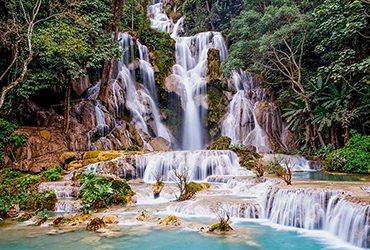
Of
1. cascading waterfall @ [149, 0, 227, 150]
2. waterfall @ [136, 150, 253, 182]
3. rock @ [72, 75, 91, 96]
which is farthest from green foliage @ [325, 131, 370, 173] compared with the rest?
rock @ [72, 75, 91, 96]

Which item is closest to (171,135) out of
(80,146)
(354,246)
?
(80,146)

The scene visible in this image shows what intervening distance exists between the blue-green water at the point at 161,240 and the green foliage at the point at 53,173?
4707mm

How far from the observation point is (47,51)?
1363cm

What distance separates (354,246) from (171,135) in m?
17.3

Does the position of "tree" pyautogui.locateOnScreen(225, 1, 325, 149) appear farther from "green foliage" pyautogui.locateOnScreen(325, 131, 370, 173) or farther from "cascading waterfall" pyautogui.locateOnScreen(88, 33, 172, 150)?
"cascading waterfall" pyautogui.locateOnScreen(88, 33, 172, 150)

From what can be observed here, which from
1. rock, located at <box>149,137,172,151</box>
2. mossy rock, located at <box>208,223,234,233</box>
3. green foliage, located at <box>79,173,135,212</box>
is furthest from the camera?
rock, located at <box>149,137,172,151</box>

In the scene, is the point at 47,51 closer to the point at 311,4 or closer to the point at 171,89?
the point at 171,89

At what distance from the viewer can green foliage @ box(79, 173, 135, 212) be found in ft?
28.9

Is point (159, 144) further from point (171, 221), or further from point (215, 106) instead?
point (171, 221)

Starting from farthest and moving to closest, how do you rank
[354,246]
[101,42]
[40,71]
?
[101,42] → [40,71] → [354,246]

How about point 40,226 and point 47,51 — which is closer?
point 40,226

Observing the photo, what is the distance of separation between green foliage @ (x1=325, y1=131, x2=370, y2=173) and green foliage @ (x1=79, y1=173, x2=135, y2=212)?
9456mm

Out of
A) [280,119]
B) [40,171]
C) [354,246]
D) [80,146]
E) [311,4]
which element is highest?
[311,4]

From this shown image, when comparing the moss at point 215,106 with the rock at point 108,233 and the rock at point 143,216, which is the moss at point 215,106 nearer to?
the rock at point 143,216
